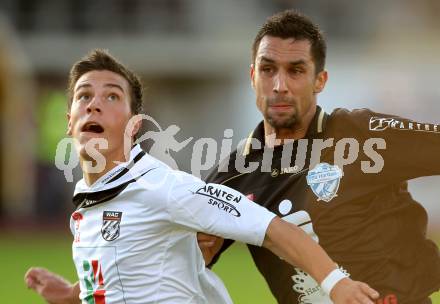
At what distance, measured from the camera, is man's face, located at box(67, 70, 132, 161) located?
17.0 feet

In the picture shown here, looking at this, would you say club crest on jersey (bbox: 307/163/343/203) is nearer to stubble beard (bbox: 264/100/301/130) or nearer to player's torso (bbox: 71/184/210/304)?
stubble beard (bbox: 264/100/301/130)

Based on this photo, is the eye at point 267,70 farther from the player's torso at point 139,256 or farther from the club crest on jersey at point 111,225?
the club crest on jersey at point 111,225

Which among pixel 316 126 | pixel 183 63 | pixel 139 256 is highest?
pixel 316 126

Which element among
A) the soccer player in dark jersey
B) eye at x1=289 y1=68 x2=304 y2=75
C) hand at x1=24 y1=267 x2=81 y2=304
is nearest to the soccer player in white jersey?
hand at x1=24 y1=267 x2=81 y2=304

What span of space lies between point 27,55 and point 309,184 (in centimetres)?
2288

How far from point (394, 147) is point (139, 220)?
1.55 metres

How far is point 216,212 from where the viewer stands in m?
4.75

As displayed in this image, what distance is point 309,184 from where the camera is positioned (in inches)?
224

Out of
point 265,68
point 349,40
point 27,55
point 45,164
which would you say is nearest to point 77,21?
point 27,55

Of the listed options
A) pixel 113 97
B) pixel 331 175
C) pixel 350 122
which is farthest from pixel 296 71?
pixel 113 97

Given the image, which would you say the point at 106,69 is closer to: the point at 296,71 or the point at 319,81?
the point at 296,71

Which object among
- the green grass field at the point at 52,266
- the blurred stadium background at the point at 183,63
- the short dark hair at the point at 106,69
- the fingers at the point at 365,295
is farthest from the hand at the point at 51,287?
the blurred stadium background at the point at 183,63

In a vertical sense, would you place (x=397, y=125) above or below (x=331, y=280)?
above

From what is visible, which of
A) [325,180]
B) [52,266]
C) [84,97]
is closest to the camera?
[84,97]
